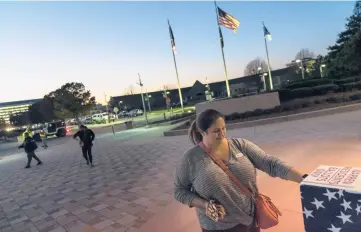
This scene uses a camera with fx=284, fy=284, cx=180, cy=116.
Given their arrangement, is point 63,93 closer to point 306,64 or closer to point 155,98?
point 155,98

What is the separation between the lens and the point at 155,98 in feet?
301

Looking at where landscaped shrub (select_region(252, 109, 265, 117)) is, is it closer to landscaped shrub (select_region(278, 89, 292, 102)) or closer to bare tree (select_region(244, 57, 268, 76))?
landscaped shrub (select_region(278, 89, 292, 102))

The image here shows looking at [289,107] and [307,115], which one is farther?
[289,107]

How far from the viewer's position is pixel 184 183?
7.18 feet

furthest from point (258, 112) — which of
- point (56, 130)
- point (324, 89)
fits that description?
point (56, 130)

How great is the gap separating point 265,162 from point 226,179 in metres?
0.39

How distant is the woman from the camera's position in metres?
2.03

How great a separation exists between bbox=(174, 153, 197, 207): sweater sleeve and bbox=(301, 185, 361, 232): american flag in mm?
782

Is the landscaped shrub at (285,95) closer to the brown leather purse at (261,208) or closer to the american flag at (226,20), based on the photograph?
the american flag at (226,20)

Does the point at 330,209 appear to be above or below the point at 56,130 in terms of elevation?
above

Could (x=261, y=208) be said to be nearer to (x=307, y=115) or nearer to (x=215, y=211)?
(x=215, y=211)

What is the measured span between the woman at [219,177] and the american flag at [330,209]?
353 mm

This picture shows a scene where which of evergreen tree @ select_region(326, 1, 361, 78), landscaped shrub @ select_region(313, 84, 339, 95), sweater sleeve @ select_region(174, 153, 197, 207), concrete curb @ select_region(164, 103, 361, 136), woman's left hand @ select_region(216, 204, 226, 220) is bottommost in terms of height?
concrete curb @ select_region(164, 103, 361, 136)

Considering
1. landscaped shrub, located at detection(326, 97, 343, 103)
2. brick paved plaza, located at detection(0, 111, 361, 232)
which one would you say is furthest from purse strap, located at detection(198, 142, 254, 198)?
landscaped shrub, located at detection(326, 97, 343, 103)
